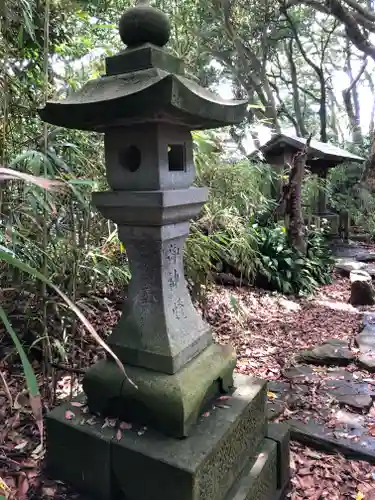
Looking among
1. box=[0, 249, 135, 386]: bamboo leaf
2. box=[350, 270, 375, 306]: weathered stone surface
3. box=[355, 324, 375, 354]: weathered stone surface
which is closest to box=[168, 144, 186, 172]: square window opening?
box=[0, 249, 135, 386]: bamboo leaf

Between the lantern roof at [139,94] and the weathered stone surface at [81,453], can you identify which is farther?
the weathered stone surface at [81,453]

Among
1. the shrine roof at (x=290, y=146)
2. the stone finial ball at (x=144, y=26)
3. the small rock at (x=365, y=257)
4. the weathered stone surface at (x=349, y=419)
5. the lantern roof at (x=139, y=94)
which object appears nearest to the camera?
the lantern roof at (x=139, y=94)

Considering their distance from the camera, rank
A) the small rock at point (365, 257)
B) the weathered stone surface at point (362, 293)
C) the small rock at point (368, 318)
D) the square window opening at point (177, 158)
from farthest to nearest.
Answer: the small rock at point (365, 257) < the weathered stone surface at point (362, 293) < the small rock at point (368, 318) < the square window opening at point (177, 158)

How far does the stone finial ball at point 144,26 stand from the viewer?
4.28 ft

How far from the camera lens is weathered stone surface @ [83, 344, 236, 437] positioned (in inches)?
51.6

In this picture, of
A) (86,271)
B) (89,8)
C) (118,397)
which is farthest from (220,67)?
(118,397)

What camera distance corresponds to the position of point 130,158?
146 centimetres

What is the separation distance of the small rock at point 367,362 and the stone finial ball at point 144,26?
2524 mm

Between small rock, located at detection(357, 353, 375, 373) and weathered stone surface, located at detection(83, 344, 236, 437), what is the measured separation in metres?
1.73

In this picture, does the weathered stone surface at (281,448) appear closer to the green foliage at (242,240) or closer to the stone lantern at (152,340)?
the stone lantern at (152,340)

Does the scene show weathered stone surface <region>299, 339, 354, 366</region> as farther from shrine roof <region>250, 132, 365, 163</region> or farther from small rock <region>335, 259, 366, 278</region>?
shrine roof <region>250, 132, 365, 163</region>

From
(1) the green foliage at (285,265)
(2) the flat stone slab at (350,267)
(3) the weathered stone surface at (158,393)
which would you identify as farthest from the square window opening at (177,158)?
(2) the flat stone slab at (350,267)

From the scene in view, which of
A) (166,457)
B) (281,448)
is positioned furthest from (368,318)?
(166,457)

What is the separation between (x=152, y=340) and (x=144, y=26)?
1053mm
